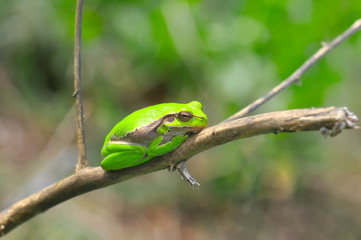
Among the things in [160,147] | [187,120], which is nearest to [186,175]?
[160,147]

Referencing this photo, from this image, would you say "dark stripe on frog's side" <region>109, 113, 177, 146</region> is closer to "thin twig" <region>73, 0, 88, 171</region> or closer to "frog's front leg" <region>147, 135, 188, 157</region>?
"frog's front leg" <region>147, 135, 188, 157</region>

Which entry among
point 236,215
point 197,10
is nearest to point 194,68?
point 197,10

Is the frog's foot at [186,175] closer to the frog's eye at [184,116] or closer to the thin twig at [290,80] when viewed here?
the frog's eye at [184,116]

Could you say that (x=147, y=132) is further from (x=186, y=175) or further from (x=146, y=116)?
(x=186, y=175)

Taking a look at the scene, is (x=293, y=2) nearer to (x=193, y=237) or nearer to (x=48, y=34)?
(x=193, y=237)

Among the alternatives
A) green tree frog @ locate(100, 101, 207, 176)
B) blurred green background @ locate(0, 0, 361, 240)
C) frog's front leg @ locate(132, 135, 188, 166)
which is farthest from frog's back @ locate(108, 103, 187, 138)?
blurred green background @ locate(0, 0, 361, 240)

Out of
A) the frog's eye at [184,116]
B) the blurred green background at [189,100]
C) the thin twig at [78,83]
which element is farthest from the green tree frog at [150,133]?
the blurred green background at [189,100]
